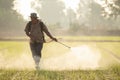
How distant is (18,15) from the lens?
73125 millimetres

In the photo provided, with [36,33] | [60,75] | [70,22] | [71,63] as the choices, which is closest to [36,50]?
[36,33]

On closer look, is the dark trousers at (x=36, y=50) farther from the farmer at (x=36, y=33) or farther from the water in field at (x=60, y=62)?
the water in field at (x=60, y=62)

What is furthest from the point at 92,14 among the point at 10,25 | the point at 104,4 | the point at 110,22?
the point at 10,25

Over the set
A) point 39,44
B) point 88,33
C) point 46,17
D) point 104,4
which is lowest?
point 39,44

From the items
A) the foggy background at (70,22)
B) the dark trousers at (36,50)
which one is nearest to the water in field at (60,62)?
the dark trousers at (36,50)

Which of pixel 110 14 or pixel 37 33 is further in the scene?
pixel 110 14

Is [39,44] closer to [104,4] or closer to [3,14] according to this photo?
[3,14]

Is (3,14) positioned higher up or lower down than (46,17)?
lower down

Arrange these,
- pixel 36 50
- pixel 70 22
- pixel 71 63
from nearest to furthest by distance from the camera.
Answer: pixel 36 50
pixel 71 63
pixel 70 22

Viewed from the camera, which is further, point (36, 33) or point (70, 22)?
point (70, 22)

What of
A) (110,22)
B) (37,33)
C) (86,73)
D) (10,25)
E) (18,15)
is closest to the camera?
(86,73)

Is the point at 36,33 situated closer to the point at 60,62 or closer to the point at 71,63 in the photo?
the point at 71,63

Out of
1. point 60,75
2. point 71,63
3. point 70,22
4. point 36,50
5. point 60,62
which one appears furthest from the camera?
point 70,22

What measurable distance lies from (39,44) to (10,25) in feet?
189
